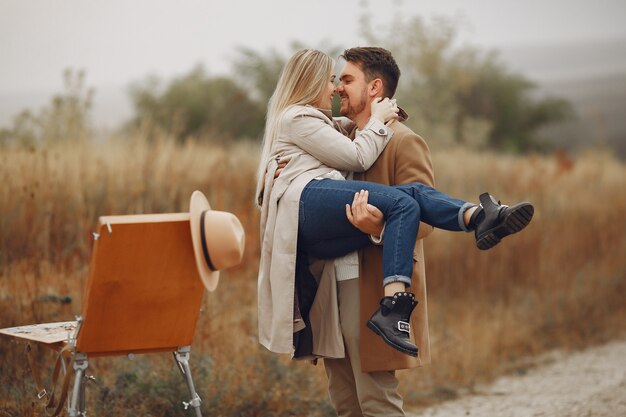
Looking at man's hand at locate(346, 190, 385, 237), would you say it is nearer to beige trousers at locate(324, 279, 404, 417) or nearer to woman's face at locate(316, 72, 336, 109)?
beige trousers at locate(324, 279, 404, 417)

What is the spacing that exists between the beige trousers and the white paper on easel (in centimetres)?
130

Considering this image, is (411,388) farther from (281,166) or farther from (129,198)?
(281,166)

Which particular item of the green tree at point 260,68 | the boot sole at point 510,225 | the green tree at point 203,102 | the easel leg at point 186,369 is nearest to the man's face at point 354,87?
the boot sole at point 510,225

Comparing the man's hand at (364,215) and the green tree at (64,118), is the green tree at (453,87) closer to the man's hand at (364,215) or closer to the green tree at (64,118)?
the green tree at (64,118)

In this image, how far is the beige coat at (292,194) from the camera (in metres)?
4.41

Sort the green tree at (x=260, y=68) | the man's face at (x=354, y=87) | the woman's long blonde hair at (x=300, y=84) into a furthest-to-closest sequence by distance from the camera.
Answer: the green tree at (x=260, y=68) < the man's face at (x=354, y=87) < the woman's long blonde hair at (x=300, y=84)

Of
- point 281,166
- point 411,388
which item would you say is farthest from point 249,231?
point 281,166

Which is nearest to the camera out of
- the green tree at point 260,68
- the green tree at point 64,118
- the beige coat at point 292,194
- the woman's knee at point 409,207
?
the woman's knee at point 409,207

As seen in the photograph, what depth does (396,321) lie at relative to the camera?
13.6 feet

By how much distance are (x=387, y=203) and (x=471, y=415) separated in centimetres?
402

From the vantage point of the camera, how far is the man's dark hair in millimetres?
4730

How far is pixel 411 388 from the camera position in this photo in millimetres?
8461

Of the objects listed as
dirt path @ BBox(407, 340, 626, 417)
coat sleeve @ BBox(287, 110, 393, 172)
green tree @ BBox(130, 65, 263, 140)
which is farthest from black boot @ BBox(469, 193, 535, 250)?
green tree @ BBox(130, 65, 263, 140)

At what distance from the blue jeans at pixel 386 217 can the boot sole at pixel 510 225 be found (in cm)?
13
